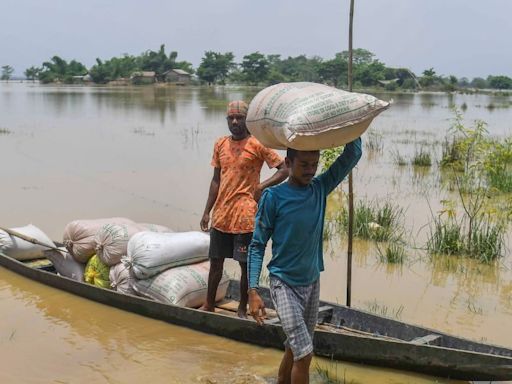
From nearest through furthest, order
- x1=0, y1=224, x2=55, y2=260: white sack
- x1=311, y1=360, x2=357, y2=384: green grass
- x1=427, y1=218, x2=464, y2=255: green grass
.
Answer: x1=311, y1=360, x2=357, y2=384: green grass
x1=0, y1=224, x2=55, y2=260: white sack
x1=427, y1=218, x2=464, y2=255: green grass

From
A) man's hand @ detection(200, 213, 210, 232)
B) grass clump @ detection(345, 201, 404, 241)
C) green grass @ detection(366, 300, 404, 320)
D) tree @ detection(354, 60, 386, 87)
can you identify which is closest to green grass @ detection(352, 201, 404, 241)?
grass clump @ detection(345, 201, 404, 241)

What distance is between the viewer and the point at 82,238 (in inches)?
206

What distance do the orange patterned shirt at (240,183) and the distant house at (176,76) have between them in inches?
2563

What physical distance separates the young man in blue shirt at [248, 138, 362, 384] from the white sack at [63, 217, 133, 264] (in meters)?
2.50

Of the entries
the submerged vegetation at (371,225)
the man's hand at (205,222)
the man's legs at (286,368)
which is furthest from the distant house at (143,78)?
the man's legs at (286,368)

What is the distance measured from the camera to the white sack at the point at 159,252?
471 cm

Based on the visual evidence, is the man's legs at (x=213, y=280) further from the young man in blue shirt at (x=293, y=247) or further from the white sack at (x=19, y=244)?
the white sack at (x=19, y=244)

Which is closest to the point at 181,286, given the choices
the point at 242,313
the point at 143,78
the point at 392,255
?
the point at 242,313

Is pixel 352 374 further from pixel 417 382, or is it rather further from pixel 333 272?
pixel 333 272

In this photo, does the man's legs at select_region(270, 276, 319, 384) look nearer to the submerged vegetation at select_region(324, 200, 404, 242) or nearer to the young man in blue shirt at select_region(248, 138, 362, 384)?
the young man in blue shirt at select_region(248, 138, 362, 384)

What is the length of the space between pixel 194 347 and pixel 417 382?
1477mm

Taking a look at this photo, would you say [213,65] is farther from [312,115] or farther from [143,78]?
[312,115]

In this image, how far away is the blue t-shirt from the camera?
117 inches

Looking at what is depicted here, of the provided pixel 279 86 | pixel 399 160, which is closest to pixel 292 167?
pixel 279 86
